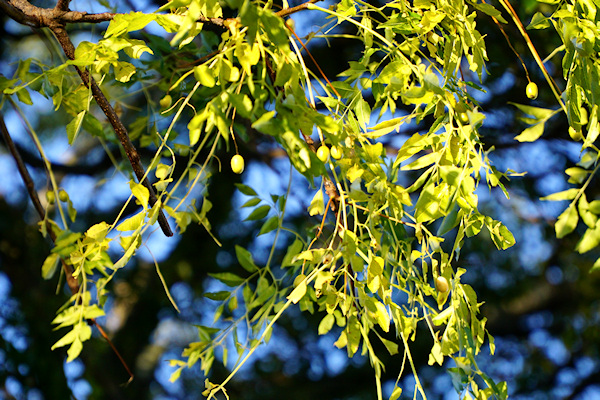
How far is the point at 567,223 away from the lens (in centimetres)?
29

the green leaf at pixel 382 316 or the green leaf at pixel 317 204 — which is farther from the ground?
the green leaf at pixel 317 204

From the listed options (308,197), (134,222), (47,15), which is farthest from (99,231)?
(308,197)

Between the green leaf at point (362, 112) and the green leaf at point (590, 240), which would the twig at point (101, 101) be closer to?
the green leaf at point (362, 112)

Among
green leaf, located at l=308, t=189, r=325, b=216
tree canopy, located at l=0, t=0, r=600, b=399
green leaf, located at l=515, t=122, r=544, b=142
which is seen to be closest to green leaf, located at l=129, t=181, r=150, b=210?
tree canopy, located at l=0, t=0, r=600, b=399

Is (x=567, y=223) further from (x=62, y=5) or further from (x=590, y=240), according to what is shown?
(x=62, y=5)

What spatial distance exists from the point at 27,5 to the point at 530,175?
4.44ft

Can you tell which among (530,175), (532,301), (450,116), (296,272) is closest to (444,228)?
(450,116)

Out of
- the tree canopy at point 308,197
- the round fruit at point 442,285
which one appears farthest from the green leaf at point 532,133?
the round fruit at point 442,285

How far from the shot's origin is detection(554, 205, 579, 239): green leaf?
28 centimetres

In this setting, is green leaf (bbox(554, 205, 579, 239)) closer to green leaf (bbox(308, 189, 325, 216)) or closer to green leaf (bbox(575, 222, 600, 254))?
green leaf (bbox(575, 222, 600, 254))

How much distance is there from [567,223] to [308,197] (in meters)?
1.17

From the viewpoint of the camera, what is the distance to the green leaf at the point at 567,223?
0.28m

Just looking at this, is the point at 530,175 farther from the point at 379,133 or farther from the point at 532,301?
the point at 379,133

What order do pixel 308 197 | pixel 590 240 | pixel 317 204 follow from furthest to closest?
pixel 308 197, pixel 317 204, pixel 590 240
